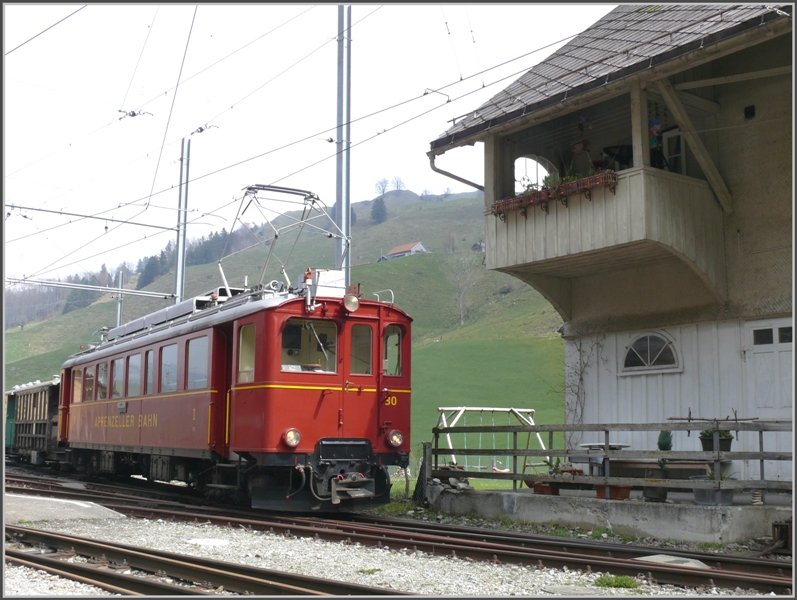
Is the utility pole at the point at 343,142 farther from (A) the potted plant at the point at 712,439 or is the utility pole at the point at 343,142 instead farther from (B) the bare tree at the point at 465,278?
(B) the bare tree at the point at 465,278

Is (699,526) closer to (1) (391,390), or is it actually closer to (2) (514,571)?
(2) (514,571)

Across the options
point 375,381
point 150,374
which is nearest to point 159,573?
point 375,381

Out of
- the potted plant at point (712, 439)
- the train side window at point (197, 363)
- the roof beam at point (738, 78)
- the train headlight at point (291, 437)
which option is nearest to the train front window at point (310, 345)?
the train headlight at point (291, 437)

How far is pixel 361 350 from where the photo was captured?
1330cm

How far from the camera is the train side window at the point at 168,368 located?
48.3 feet

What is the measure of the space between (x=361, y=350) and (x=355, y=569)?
17.3ft

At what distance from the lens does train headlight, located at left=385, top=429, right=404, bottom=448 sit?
1312 centimetres

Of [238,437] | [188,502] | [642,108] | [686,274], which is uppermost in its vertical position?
[642,108]

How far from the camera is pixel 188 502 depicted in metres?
15.3

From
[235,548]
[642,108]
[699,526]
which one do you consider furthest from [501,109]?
[235,548]

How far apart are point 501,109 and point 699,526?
760cm

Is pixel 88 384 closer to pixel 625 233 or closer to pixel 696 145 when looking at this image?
pixel 625 233

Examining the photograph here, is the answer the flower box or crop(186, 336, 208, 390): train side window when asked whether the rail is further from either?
crop(186, 336, 208, 390): train side window

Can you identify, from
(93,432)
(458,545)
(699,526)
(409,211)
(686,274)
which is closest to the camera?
(458,545)
